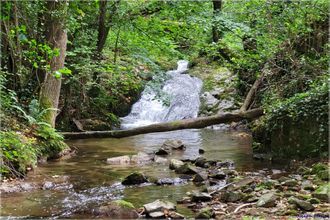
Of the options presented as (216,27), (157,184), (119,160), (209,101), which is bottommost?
(157,184)

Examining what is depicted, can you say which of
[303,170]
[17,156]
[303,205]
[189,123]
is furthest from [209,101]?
[303,205]

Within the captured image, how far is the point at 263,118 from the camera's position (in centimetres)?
973

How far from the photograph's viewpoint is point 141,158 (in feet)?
32.7

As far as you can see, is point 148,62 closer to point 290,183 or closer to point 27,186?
point 27,186

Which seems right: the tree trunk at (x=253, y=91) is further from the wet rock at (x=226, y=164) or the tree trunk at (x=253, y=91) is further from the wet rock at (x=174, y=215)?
the wet rock at (x=174, y=215)

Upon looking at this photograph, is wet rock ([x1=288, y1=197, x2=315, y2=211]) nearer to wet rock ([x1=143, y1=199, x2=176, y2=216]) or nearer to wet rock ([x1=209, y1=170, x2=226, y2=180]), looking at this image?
wet rock ([x1=143, y1=199, x2=176, y2=216])

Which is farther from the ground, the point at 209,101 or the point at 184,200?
the point at 209,101

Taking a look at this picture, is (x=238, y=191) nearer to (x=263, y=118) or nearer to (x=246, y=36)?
(x=263, y=118)

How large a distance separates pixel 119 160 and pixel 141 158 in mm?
556

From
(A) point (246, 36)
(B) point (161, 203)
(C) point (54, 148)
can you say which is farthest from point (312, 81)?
(C) point (54, 148)

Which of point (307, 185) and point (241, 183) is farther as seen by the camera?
point (241, 183)

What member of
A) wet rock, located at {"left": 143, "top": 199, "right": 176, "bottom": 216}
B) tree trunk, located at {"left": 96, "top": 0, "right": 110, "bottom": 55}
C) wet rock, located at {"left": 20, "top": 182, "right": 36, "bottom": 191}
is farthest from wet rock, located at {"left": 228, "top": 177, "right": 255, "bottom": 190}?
tree trunk, located at {"left": 96, "top": 0, "right": 110, "bottom": 55}

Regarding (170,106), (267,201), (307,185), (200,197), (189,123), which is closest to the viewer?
(267,201)

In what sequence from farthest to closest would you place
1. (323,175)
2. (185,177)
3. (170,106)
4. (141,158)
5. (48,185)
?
(170,106) → (141,158) → (185,177) → (48,185) → (323,175)
